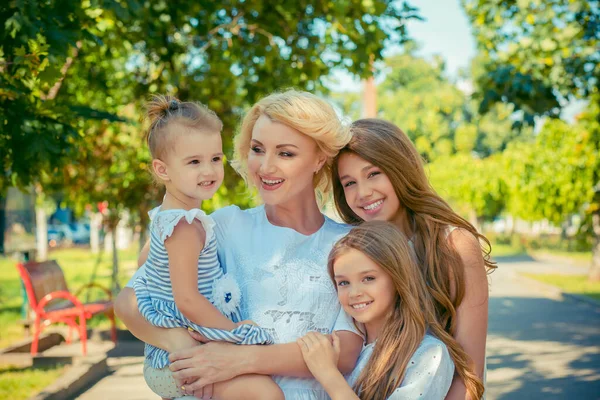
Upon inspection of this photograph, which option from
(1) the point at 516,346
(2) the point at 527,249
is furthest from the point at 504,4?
(2) the point at 527,249

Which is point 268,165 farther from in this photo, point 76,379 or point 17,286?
point 17,286

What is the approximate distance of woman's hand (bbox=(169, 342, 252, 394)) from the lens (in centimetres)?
259

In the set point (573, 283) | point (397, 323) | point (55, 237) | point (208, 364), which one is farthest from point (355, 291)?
point (55, 237)

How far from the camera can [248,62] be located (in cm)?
966

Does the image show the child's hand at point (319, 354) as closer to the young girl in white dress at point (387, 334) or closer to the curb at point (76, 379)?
the young girl in white dress at point (387, 334)

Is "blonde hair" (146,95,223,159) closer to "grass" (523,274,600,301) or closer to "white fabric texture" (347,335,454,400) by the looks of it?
"white fabric texture" (347,335,454,400)

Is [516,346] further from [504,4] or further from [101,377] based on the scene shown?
[101,377]

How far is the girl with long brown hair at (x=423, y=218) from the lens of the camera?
2.88 meters

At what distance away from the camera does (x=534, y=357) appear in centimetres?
1026

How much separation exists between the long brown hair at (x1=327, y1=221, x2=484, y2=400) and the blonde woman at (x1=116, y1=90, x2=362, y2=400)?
0.47ft

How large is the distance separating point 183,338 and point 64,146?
2.27m

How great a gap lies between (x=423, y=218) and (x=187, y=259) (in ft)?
3.30

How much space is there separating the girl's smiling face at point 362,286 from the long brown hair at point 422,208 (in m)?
0.23

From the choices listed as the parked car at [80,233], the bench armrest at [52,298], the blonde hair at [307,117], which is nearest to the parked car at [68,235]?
the parked car at [80,233]
